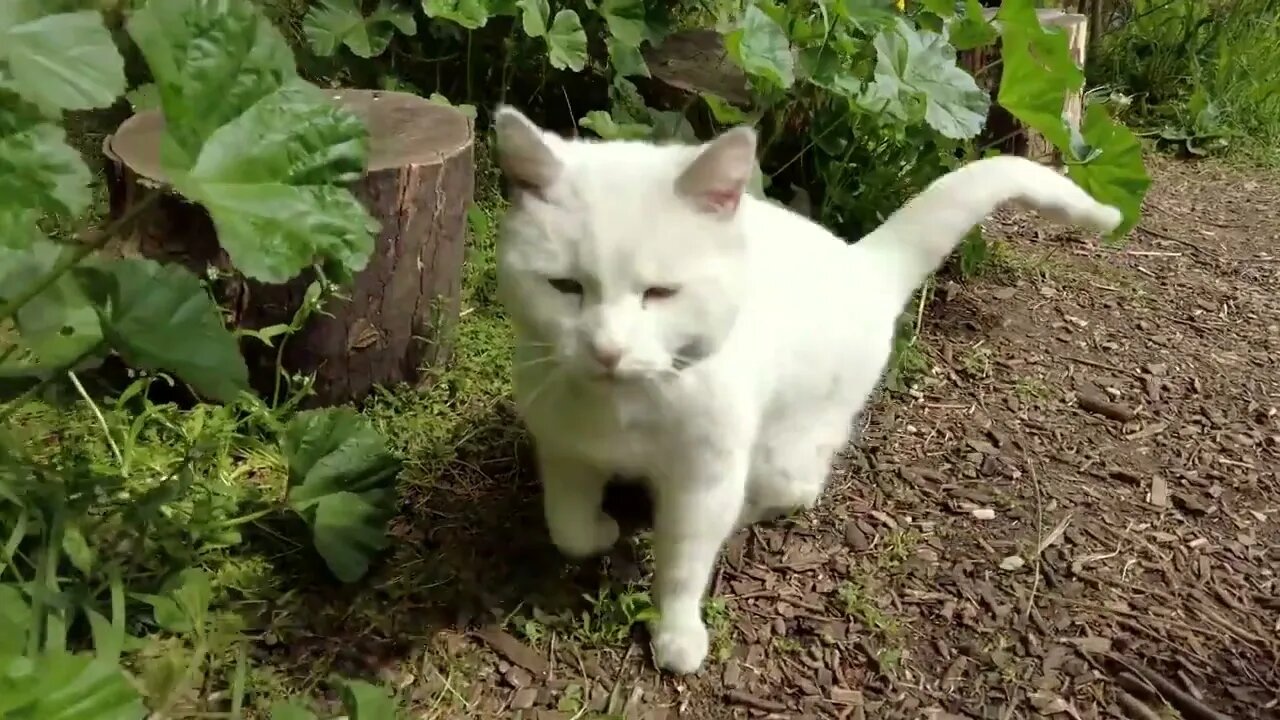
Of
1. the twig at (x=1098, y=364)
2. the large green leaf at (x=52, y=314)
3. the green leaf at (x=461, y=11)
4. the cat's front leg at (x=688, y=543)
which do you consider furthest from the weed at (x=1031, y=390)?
the large green leaf at (x=52, y=314)

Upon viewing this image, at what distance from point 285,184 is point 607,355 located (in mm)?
354

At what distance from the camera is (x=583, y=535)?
141 centimetres

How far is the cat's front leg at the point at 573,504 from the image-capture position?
1368 millimetres

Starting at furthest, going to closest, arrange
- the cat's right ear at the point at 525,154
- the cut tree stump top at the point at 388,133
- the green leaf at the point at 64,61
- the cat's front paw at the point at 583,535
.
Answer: the cut tree stump top at the point at 388,133, the cat's front paw at the point at 583,535, the cat's right ear at the point at 525,154, the green leaf at the point at 64,61

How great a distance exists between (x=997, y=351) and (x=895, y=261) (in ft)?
1.86

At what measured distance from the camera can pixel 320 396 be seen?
5.83ft

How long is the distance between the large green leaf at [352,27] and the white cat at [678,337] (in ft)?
4.03

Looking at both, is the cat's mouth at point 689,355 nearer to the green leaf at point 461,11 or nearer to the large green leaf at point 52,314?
the large green leaf at point 52,314

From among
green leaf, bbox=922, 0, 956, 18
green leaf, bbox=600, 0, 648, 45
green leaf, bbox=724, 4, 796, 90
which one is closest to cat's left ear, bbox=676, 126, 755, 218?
green leaf, bbox=724, 4, 796, 90

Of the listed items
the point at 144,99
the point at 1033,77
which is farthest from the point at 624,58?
the point at 144,99

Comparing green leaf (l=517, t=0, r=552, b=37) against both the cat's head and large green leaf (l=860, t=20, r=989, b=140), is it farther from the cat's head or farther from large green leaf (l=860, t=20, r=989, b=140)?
the cat's head

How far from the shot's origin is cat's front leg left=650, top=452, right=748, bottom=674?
1.25 m

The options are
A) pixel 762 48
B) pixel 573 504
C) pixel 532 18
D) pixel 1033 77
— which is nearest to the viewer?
pixel 573 504

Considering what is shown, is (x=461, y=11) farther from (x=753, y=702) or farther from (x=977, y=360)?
(x=753, y=702)
